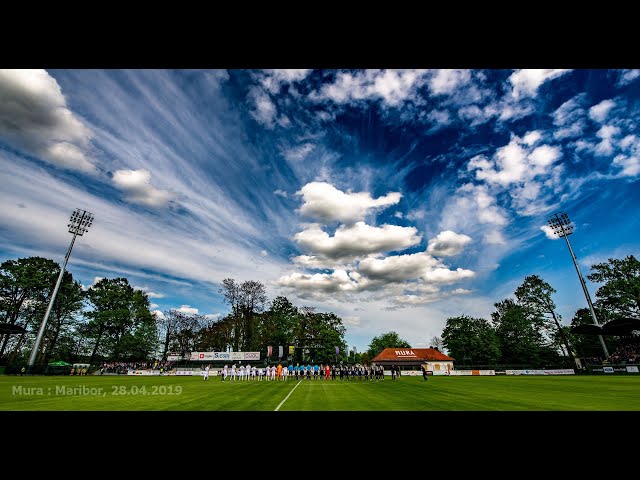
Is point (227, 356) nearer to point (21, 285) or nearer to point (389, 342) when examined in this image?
point (21, 285)

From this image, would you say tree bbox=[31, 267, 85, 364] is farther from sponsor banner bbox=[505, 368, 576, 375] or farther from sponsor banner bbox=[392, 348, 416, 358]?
sponsor banner bbox=[505, 368, 576, 375]

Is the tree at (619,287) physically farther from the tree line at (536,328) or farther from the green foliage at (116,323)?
the green foliage at (116,323)

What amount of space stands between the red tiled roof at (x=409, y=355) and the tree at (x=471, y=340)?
14.3 ft

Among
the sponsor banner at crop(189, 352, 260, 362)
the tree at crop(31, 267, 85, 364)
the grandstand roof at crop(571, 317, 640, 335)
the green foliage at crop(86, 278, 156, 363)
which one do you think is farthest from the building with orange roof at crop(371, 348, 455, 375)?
the tree at crop(31, 267, 85, 364)

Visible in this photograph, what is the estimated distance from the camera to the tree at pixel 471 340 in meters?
50.5

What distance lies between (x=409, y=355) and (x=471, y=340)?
14.1 m

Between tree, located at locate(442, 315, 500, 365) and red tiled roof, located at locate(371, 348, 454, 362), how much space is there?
4.35 metres

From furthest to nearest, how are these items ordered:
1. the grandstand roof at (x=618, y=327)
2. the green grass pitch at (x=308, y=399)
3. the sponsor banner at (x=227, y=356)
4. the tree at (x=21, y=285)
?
the sponsor banner at (x=227, y=356)
the tree at (x=21, y=285)
the grandstand roof at (x=618, y=327)
the green grass pitch at (x=308, y=399)

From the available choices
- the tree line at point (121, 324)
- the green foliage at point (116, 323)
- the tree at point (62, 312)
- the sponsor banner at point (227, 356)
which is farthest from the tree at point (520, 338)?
the tree at point (62, 312)

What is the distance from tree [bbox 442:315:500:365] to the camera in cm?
5050

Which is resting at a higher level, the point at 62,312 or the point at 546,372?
the point at 62,312

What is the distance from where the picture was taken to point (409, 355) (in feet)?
158

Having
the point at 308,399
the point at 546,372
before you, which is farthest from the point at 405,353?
the point at 308,399
